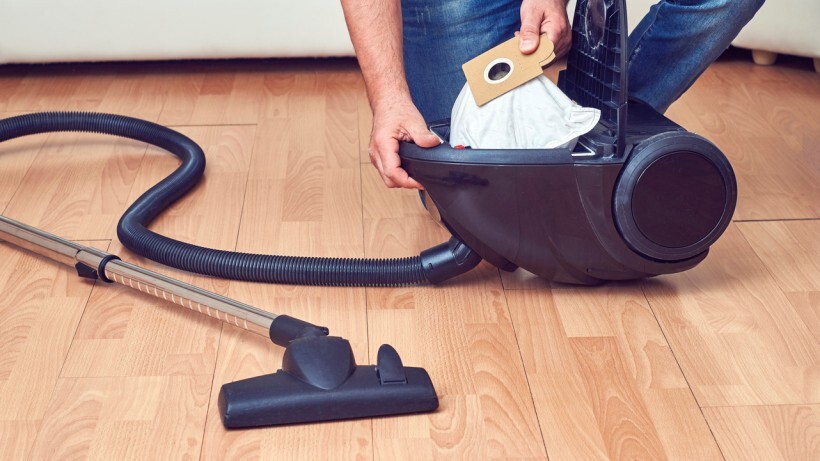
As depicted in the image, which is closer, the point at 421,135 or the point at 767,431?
the point at 767,431

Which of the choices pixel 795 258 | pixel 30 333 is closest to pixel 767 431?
pixel 795 258

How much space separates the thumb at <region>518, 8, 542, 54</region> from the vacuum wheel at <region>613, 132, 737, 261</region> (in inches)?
7.1

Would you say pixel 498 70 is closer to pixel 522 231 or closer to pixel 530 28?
pixel 530 28

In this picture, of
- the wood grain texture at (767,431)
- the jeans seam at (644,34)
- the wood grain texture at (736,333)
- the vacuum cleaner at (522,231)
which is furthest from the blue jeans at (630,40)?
the wood grain texture at (767,431)

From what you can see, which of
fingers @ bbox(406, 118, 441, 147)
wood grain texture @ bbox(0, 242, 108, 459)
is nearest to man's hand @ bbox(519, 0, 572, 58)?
fingers @ bbox(406, 118, 441, 147)

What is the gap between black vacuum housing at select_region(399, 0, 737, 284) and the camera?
1154 mm

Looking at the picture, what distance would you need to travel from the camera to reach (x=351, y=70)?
2.27 m

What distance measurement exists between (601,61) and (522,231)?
0.24 meters

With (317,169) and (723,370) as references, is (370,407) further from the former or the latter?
(317,169)

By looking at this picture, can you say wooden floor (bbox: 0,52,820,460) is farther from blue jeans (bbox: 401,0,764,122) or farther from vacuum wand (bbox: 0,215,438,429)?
blue jeans (bbox: 401,0,764,122)

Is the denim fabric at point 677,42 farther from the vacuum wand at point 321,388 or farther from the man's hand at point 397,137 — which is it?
the vacuum wand at point 321,388

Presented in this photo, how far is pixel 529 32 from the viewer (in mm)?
1198

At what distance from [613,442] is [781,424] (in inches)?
7.5

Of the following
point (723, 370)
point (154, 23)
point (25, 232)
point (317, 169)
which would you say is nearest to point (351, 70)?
Result: point (154, 23)
